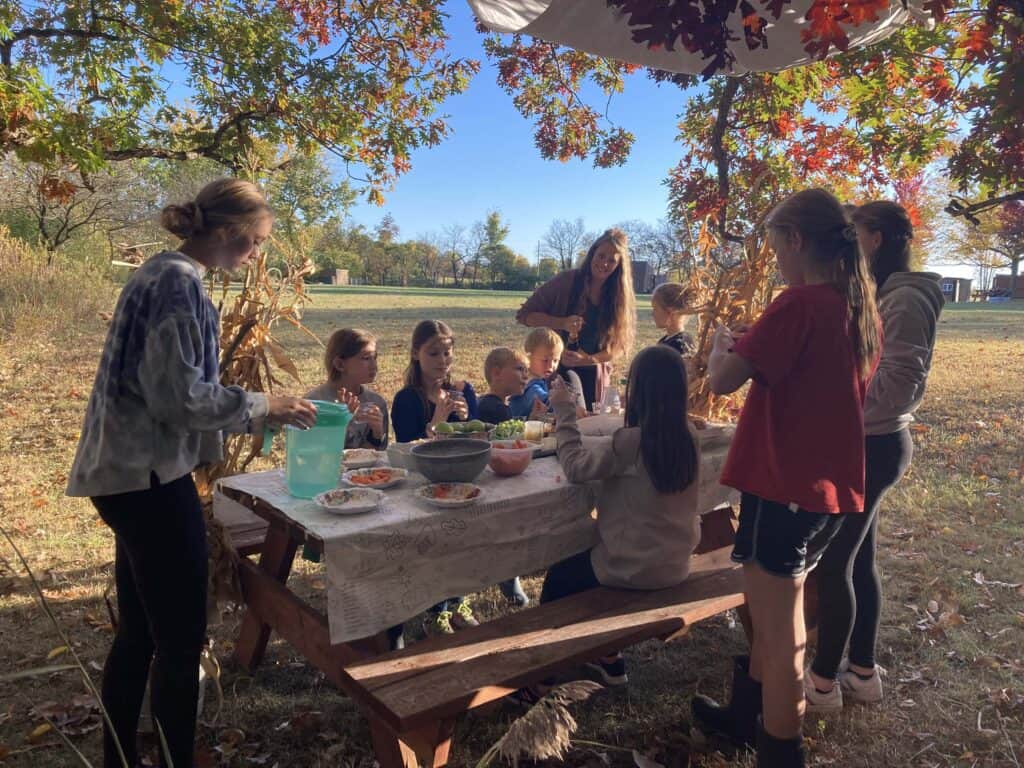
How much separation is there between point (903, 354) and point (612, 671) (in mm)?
1863

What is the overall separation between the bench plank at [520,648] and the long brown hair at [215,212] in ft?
4.87

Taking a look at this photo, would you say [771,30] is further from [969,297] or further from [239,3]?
[969,297]

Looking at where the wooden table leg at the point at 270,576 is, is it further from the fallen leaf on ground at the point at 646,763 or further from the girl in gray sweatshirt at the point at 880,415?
the girl in gray sweatshirt at the point at 880,415

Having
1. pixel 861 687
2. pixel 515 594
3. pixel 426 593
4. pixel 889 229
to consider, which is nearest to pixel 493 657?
pixel 426 593

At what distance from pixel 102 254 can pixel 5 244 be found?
5.73 metres

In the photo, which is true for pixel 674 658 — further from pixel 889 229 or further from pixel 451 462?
pixel 889 229

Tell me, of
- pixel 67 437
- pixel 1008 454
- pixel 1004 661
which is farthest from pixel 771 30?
pixel 67 437

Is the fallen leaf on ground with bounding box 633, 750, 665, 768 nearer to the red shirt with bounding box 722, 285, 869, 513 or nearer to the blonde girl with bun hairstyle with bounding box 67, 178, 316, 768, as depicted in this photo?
the red shirt with bounding box 722, 285, 869, 513

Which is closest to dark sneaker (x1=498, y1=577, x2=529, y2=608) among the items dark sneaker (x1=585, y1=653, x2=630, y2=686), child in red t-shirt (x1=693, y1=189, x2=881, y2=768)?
dark sneaker (x1=585, y1=653, x2=630, y2=686)

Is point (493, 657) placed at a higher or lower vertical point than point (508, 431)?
lower

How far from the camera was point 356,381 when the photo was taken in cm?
376

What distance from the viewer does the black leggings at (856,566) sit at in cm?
275

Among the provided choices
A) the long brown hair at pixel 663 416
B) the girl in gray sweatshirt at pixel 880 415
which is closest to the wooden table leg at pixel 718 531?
the girl in gray sweatshirt at pixel 880 415

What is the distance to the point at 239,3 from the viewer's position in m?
5.80
